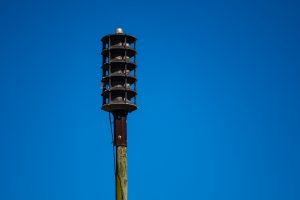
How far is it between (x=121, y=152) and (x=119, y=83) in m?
5.44

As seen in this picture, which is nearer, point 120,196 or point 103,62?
point 120,196

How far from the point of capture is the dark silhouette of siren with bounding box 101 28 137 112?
154 ft

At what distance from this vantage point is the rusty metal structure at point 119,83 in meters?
46.2

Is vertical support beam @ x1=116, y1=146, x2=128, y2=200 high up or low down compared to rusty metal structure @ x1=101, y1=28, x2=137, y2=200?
down

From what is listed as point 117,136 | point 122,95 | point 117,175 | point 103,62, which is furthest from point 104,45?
point 117,175

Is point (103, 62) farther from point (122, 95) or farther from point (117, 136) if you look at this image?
point (117, 136)

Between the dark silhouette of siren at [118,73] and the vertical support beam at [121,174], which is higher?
the dark silhouette of siren at [118,73]

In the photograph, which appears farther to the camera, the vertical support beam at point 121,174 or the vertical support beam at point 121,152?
the vertical support beam at point 121,152

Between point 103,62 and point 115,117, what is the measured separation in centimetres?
448

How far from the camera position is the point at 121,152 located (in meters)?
45.8

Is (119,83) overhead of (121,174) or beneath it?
overhead

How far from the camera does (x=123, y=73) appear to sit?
47.4 meters

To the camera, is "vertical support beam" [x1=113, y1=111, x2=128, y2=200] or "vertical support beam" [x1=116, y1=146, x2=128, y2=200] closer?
"vertical support beam" [x1=116, y1=146, x2=128, y2=200]

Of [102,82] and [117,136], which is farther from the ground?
[102,82]
